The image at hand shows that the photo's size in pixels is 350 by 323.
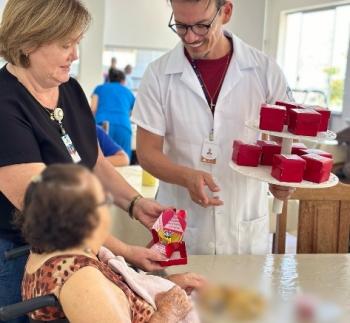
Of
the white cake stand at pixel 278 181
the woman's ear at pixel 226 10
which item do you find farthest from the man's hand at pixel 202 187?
the woman's ear at pixel 226 10

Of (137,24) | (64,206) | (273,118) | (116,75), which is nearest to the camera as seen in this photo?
(64,206)

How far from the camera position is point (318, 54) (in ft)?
21.7

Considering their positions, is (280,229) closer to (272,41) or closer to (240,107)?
(240,107)

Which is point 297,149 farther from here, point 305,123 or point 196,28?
point 196,28

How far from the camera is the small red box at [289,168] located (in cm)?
109

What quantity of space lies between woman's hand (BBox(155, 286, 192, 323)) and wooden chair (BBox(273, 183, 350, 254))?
1.02m

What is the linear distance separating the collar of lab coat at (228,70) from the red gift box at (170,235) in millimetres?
589

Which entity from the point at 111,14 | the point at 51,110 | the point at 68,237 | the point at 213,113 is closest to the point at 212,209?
the point at 213,113

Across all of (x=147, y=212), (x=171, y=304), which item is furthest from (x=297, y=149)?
(x=171, y=304)

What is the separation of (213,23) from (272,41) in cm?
635

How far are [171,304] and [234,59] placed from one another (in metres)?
0.96

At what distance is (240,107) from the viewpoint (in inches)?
58.0

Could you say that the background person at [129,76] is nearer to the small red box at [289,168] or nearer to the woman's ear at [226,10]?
the woman's ear at [226,10]

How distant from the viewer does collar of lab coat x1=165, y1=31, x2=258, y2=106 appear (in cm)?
147
